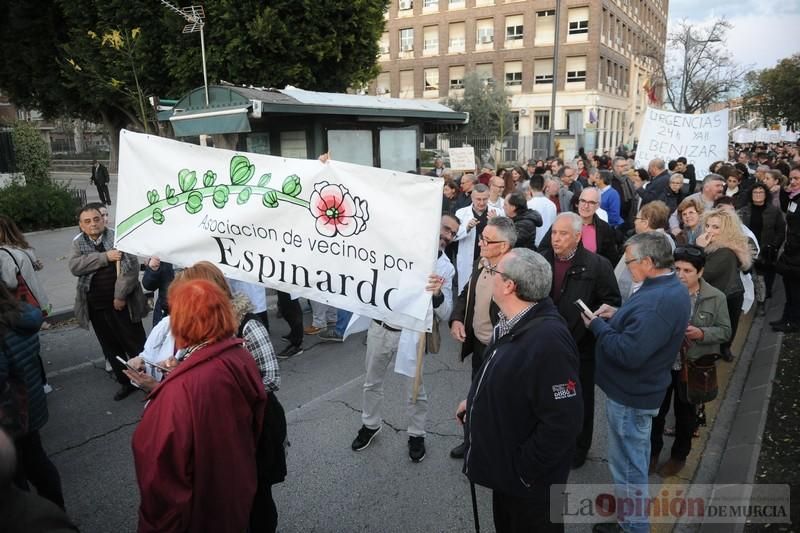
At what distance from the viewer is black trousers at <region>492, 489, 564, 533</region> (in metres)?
2.42

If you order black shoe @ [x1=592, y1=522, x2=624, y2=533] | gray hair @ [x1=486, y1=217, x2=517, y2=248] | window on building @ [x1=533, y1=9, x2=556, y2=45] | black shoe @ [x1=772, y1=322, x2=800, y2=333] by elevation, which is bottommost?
black shoe @ [x1=592, y1=522, x2=624, y2=533]

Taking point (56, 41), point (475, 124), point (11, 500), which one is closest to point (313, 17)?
point (56, 41)

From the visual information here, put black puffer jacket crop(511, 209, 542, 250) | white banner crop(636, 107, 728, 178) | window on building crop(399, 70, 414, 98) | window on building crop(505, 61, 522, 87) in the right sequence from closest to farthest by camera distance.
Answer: black puffer jacket crop(511, 209, 542, 250) → white banner crop(636, 107, 728, 178) → window on building crop(505, 61, 522, 87) → window on building crop(399, 70, 414, 98)

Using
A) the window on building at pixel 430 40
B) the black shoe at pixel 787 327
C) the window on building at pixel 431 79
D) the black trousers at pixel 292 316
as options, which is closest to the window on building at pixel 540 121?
the window on building at pixel 431 79

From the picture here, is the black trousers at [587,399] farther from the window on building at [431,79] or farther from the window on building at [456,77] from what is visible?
the window on building at [431,79]

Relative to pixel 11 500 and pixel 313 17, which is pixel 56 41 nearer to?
pixel 313 17

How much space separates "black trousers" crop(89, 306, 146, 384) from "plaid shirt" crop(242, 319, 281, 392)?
9.53 ft

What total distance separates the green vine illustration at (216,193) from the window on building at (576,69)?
42.5m

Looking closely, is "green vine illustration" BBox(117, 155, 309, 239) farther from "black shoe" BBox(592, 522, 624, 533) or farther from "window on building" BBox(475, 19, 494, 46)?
"window on building" BBox(475, 19, 494, 46)

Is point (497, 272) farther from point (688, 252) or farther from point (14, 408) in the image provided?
point (14, 408)

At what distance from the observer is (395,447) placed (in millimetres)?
4242

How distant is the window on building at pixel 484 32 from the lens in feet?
142

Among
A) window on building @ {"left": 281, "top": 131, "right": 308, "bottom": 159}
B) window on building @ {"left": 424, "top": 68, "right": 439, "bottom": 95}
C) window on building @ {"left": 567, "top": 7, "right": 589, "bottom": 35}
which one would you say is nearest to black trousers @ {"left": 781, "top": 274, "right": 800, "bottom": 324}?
window on building @ {"left": 281, "top": 131, "right": 308, "bottom": 159}

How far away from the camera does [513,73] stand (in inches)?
1698
